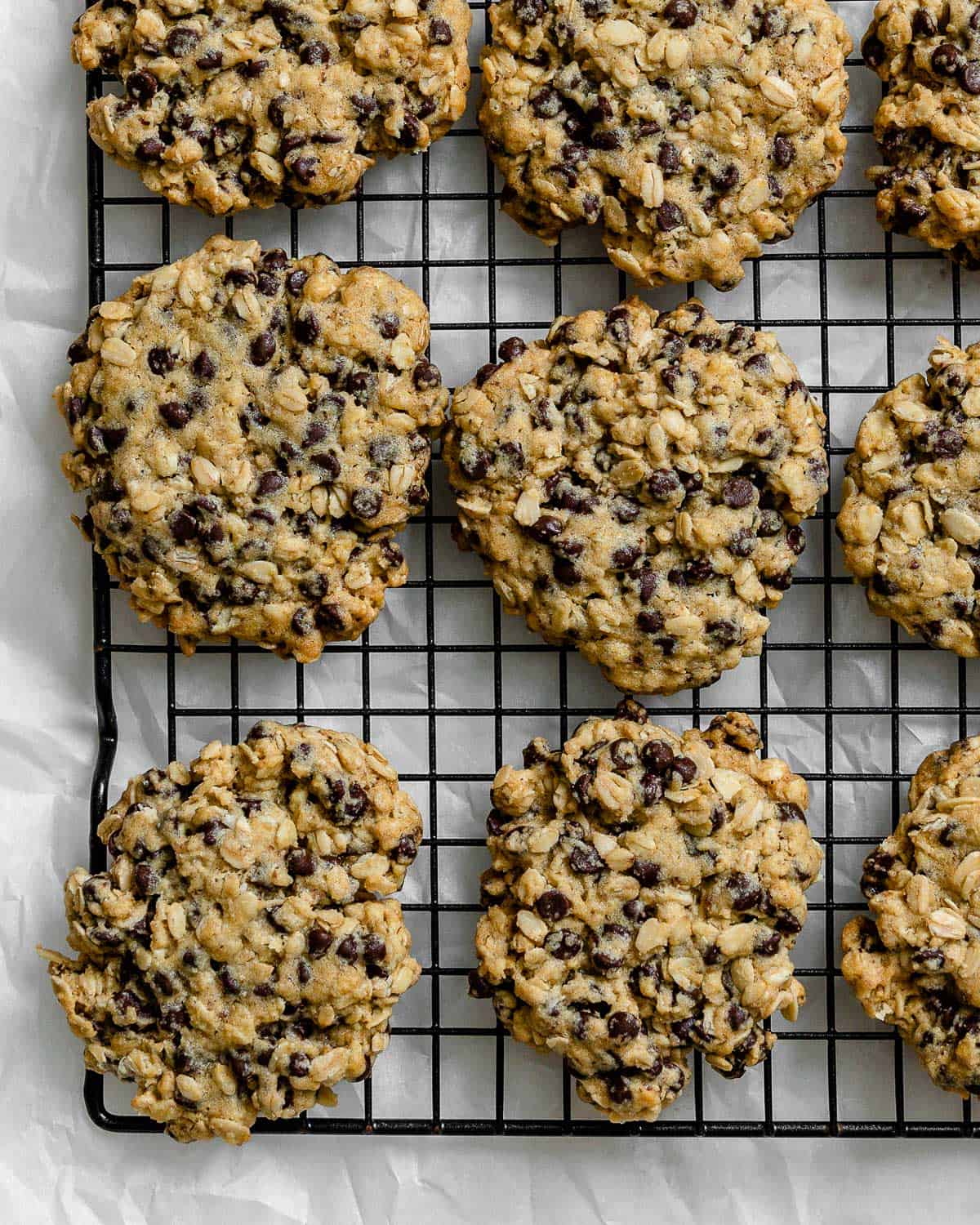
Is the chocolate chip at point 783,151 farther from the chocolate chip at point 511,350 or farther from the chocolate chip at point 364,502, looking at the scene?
the chocolate chip at point 364,502

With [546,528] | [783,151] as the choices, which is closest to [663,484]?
[546,528]

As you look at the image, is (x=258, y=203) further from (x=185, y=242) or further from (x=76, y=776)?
(x=76, y=776)

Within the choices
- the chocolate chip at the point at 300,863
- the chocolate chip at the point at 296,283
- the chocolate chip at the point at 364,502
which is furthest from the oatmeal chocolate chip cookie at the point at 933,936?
the chocolate chip at the point at 296,283

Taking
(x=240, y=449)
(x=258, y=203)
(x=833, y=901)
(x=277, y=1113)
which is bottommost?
(x=277, y=1113)

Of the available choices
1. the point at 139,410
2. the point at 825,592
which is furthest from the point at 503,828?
the point at 139,410

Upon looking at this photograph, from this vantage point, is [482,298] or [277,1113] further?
[482,298]

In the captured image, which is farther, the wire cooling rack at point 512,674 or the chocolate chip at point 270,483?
the wire cooling rack at point 512,674

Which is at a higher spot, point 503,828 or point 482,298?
point 482,298
